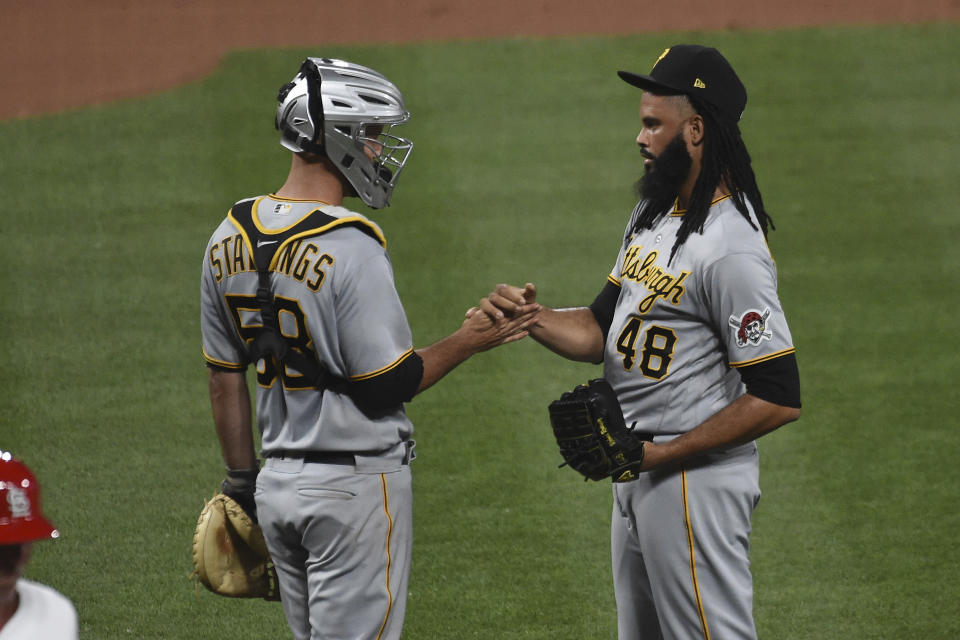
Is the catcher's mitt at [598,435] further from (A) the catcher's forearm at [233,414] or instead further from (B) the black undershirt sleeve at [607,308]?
(A) the catcher's forearm at [233,414]

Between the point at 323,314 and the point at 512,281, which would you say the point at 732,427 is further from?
the point at 512,281

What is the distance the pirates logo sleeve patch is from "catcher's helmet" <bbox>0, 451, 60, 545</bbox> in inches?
68.9

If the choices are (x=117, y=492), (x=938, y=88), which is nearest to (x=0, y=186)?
(x=117, y=492)

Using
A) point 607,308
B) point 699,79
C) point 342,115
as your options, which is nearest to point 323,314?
point 342,115

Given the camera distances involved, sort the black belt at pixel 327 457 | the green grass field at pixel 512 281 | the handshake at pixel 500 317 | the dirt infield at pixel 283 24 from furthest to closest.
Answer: the dirt infield at pixel 283 24
the green grass field at pixel 512 281
the handshake at pixel 500 317
the black belt at pixel 327 457

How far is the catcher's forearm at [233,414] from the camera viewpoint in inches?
138

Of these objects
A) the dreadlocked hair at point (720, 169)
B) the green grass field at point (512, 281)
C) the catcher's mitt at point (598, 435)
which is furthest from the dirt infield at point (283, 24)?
the catcher's mitt at point (598, 435)

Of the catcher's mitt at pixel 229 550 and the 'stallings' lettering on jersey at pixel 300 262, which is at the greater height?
the 'stallings' lettering on jersey at pixel 300 262

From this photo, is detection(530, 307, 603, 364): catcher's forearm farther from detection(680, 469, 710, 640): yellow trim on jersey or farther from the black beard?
detection(680, 469, 710, 640): yellow trim on jersey

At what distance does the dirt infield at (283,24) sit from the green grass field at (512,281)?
408 mm

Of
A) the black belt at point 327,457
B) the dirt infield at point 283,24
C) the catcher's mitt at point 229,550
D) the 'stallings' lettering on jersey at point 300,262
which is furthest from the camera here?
the dirt infield at point 283,24

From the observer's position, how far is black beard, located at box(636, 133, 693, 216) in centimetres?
336

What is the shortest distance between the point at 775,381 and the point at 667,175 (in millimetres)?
653

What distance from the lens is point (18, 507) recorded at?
7.45ft
